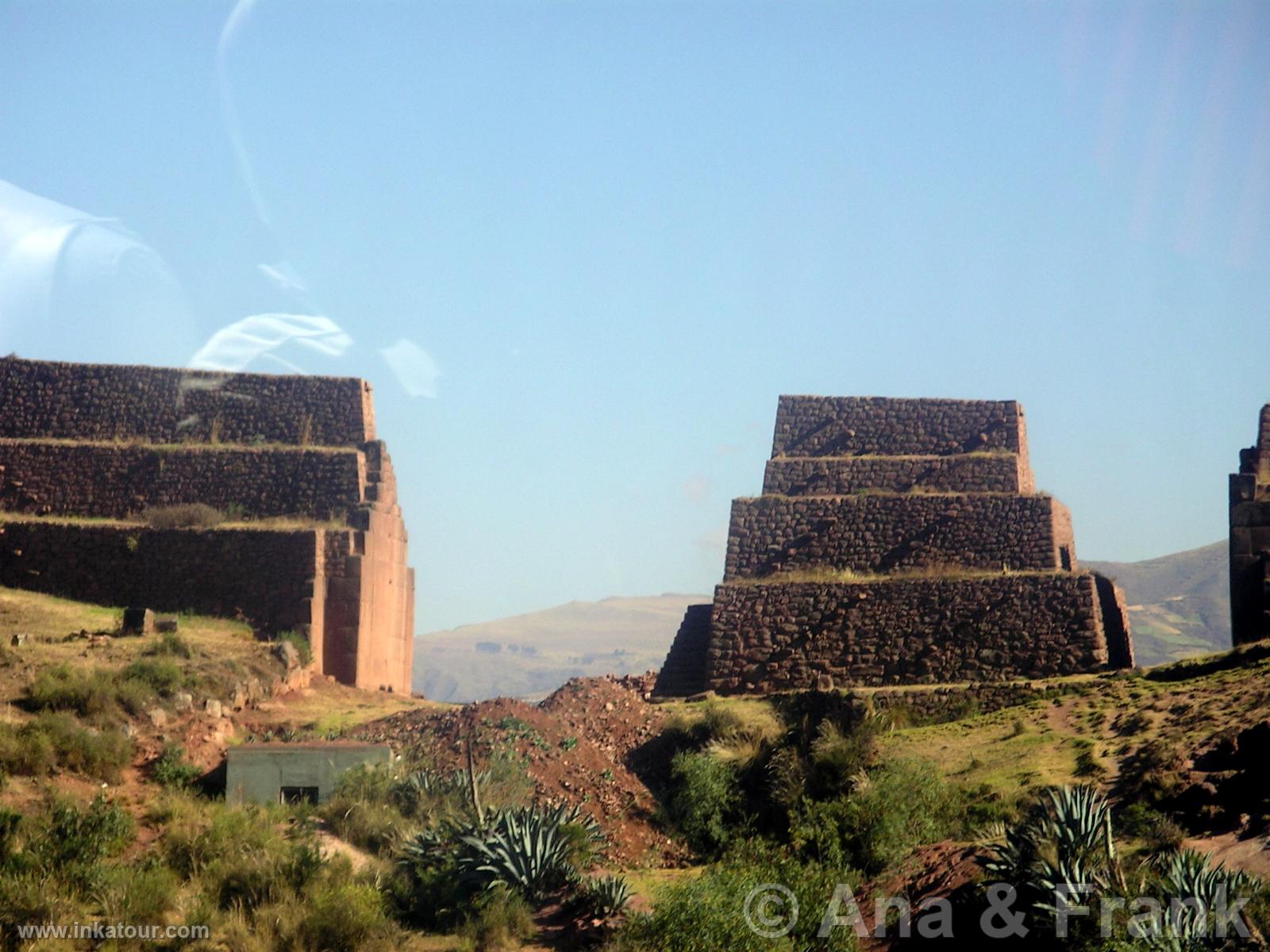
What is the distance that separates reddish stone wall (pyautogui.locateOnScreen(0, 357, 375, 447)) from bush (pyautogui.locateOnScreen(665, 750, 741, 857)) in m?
10.8

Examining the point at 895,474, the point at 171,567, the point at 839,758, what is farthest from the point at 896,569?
the point at 171,567

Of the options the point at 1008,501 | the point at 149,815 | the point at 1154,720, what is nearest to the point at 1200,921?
the point at 1154,720

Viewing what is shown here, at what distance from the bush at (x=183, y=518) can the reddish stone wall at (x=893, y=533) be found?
902 cm

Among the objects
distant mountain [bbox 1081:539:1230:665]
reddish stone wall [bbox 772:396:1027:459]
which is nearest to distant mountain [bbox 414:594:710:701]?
distant mountain [bbox 1081:539:1230:665]

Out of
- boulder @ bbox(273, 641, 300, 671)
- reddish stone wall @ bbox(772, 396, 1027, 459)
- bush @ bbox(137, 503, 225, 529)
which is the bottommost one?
boulder @ bbox(273, 641, 300, 671)

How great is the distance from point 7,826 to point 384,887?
4194mm

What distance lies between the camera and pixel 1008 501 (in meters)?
28.4

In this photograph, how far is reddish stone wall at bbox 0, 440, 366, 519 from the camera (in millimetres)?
28922

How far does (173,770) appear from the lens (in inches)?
815

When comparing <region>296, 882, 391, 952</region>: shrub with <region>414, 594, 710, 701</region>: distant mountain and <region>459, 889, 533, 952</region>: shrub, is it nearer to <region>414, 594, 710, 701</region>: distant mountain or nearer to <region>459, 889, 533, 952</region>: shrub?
<region>459, 889, 533, 952</region>: shrub

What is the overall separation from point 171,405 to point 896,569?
13.7m

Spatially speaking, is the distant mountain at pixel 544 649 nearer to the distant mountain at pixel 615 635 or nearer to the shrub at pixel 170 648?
the distant mountain at pixel 615 635

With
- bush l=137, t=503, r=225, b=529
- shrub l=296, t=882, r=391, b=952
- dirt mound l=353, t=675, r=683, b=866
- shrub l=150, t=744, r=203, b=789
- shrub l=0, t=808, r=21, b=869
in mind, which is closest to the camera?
shrub l=296, t=882, r=391, b=952

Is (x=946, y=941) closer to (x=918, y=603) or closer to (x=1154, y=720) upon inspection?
(x=1154, y=720)
